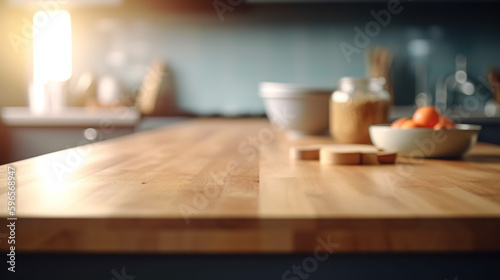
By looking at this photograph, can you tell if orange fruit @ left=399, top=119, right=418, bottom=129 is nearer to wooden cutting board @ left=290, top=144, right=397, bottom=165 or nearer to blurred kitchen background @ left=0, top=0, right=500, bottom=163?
wooden cutting board @ left=290, top=144, right=397, bottom=165

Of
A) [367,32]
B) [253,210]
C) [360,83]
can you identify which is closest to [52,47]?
[367,32]

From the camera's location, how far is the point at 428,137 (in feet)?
3.87

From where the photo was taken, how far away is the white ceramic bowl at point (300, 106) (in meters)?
1.85

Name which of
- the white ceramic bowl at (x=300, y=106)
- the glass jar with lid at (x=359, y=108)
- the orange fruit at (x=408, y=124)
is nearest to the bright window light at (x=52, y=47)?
the white ceramic bowl at (x=300, y=106)

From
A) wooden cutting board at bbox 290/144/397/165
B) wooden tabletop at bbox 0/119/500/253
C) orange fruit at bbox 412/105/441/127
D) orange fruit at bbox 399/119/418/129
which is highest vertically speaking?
orange fruit at bbox 412/105/441/127

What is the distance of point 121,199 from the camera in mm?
696

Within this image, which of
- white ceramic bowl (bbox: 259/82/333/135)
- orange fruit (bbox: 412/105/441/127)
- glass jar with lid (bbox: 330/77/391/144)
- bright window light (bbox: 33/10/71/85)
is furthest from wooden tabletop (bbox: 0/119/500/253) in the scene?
bright window light (bbox: 33/10/71/85)

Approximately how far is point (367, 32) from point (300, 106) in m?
2.08

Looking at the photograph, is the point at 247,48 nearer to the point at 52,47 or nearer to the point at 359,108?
the point at 52,47

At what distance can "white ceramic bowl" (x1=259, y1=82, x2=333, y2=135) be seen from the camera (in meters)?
1.85

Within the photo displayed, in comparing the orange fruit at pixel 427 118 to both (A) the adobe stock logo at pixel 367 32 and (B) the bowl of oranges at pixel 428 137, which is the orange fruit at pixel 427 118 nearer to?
(B) the bowl of oranges at pixel 428 137

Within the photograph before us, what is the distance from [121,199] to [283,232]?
22 centimetres

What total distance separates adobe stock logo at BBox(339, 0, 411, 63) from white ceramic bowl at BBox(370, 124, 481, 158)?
2592 mm

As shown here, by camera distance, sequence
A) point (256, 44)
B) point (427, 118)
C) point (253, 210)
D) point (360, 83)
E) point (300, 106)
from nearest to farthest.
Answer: point (253, 210), point (427, 118), point (360, 83), point (300, 106), point (256, 44)
